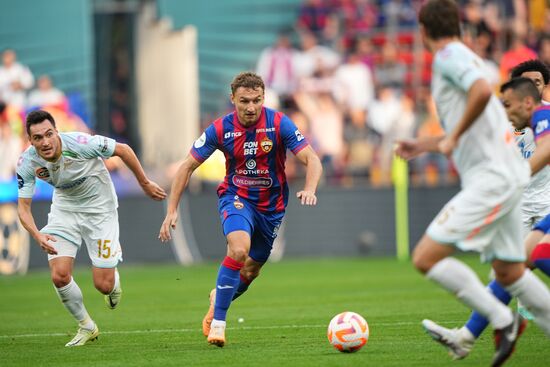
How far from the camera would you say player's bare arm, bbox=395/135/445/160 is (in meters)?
7.29

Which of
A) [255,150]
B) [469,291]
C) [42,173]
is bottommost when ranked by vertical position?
[469,291]

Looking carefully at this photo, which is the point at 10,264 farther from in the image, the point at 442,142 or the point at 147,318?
the point at 442,142

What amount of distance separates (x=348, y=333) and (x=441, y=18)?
290 cm

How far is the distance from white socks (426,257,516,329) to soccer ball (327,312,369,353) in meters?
1.65

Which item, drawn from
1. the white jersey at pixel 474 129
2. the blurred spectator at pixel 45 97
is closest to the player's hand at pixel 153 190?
the white jersey at pixel 474 129

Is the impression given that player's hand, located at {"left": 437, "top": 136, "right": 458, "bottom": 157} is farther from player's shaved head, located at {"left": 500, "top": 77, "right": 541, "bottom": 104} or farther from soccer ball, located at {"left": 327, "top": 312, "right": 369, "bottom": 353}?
soccer ball, located at {"left": 327, "top": 312, "right": 369, "bottom": 353}

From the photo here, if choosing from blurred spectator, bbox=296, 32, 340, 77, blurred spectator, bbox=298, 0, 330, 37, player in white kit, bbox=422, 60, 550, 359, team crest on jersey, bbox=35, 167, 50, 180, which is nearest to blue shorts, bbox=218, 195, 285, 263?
team crest on jersey, bbox=35, 167, 50, 180

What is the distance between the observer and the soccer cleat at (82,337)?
32.9ft

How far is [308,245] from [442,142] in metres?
14.6

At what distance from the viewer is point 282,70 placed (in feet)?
77.7

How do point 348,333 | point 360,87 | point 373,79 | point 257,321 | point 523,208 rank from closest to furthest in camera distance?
1. point 348,333
2. point 523,208
3. point 257,321
4. point 360,87
5. point 373,79

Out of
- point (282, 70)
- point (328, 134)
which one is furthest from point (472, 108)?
point (282, 70)

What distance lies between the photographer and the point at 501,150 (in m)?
7.32

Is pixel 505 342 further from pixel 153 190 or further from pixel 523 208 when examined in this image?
pixel 153 190
